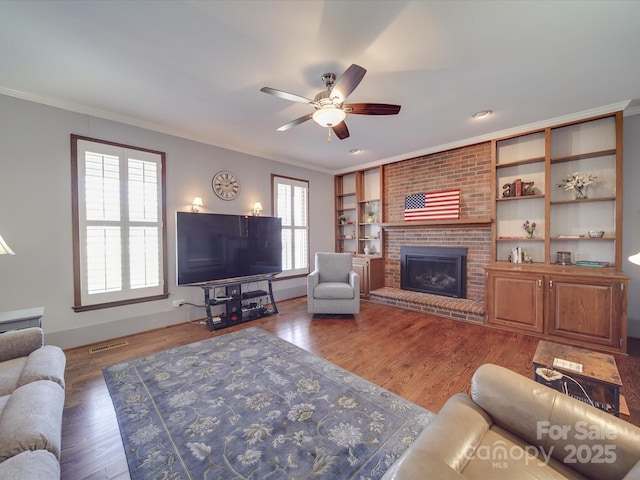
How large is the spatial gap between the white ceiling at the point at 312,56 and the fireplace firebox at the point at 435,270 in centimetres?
214

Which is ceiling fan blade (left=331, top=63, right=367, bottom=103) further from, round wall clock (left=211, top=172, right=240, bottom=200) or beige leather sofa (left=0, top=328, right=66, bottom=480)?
round wall clock (left=211, top=172, right=240, bottom=200)

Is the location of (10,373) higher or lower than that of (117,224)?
lower

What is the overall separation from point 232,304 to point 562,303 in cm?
422

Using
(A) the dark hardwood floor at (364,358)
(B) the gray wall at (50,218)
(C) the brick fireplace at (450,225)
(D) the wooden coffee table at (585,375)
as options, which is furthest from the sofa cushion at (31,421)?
(C) the brick fireplace at (450,225)

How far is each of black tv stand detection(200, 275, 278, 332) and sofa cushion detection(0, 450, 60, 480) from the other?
8.30 ft

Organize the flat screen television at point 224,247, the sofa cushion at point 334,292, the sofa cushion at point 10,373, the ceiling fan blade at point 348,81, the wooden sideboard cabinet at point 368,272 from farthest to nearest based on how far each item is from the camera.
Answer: the wooden sideboard cabinet at point 368,272, the sofa cushion at point 334,292, the flat screen television at point 224,247, the ceiling fan blade at point 348,81, the sofa cushion at point 10,373

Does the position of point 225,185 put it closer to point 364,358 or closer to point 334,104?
point 334,104

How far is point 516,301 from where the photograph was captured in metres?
3.33

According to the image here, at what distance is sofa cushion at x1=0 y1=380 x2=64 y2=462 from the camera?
3.25ft

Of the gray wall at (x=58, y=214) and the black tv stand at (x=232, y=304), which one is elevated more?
the gray wall at (x=58, y=214)

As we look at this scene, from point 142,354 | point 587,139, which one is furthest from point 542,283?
point 142,354

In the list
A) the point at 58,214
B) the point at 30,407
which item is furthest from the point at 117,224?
the point at 30,407

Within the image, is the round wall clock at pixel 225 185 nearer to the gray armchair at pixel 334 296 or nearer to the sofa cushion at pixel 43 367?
the gray armchair at pixel 334 296

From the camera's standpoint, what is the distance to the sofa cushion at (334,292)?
3.91 m
